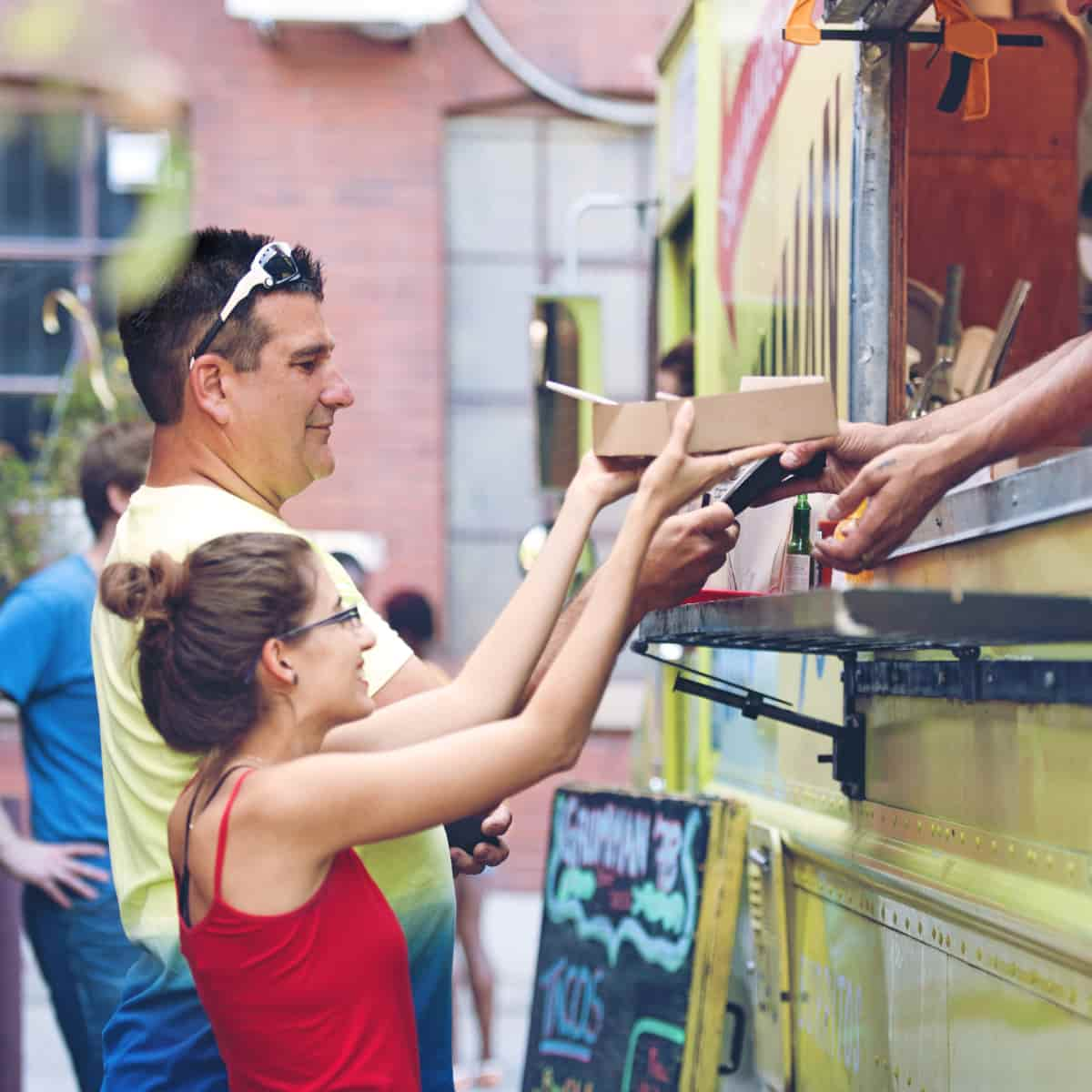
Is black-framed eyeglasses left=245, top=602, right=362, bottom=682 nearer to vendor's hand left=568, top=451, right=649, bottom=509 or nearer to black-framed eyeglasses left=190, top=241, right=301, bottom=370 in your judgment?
vendor's hand left=568, top=451, right=649, bottom=509

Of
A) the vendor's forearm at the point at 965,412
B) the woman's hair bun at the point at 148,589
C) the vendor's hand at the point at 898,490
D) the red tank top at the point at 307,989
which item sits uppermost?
the vendor's forearm at the point at 965,412

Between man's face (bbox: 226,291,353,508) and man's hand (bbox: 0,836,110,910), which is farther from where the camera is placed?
man's hand (bbox: 0,836,110,910)

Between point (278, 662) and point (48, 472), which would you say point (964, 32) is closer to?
point (278, 662)

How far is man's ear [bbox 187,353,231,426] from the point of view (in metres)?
2.38

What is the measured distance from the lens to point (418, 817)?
6.68 feet

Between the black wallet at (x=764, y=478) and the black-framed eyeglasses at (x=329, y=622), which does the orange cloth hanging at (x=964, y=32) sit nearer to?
the black wallet at (x=764, y=478)

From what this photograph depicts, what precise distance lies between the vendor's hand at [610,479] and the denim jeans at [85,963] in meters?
2.34

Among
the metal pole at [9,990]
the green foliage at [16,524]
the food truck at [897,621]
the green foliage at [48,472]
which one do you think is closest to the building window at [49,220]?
the green foliage at [48,472]

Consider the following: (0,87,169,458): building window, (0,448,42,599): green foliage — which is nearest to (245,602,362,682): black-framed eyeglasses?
(0,448,42,599): green foliage

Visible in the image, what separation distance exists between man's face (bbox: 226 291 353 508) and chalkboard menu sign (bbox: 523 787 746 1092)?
1909 mm

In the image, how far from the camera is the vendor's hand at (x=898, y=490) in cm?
221

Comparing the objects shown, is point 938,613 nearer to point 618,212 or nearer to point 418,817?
point 418,817

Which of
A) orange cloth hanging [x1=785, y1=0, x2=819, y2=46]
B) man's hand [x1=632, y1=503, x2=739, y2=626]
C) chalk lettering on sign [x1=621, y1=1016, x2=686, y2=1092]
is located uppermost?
orange cloth hanging [x1=785, y1=0, x2=819, y2=46]

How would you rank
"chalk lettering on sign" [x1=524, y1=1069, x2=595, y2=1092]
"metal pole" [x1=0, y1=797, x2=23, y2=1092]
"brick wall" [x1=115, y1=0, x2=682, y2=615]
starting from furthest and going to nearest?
1. "brick wall" [x1=115, y1=0, x2=682, y2=615]
2. "metal pole" [x1=0, y1=797, x2=23, y2=1092]
3. "chalk lettering on sign" [x1=524, y1=1069, x2=595, y2=1092]
